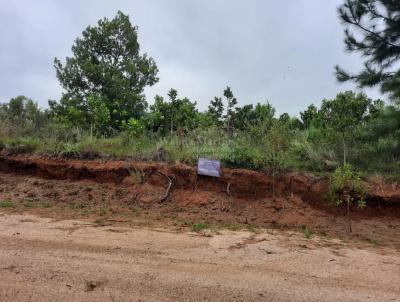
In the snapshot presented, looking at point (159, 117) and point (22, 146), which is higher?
point (159, 117)

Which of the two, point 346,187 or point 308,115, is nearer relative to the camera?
point 346,187

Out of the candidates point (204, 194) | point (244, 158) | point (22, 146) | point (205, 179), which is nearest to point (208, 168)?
point (205, 179)

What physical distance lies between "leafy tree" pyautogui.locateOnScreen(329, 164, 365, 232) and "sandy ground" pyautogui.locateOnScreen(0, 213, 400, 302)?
3.84 ft

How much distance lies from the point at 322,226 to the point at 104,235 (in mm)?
4242

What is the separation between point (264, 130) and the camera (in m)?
10.2

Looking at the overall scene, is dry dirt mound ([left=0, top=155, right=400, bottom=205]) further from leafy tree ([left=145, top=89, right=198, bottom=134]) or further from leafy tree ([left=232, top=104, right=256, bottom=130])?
leafy tree ([left=232, top=104, right=256, bottom=130])

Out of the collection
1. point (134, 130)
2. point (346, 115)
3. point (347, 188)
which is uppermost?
point (346, 115)

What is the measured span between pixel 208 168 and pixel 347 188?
9.84 feet

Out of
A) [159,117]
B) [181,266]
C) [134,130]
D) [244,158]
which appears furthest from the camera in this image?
[159,117]

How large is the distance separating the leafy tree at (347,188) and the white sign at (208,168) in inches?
98.1

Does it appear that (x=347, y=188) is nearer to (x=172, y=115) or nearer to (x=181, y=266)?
(x=181, y=266)

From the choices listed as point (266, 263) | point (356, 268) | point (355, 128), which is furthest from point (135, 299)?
point (355, 128)

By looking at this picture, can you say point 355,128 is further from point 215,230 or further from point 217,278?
point 217,278

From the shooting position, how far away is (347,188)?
28.4 ft
